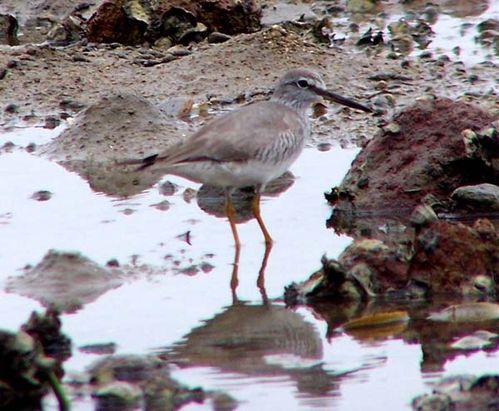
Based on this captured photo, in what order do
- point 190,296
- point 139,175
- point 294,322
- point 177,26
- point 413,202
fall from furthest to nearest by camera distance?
1. point 177,26
2. point 139,175
3. point 413,202
4. point 190,296
5. point 294,322

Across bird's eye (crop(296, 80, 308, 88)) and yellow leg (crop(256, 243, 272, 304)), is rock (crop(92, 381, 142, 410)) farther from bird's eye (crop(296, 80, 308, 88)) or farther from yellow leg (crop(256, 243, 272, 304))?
bird's eye (crop(296, 80, 308, 88))

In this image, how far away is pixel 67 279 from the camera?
8.38 metres

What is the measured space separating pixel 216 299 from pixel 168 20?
275 inches

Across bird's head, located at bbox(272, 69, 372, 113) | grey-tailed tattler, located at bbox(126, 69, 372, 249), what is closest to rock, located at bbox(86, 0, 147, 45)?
bird's head, located at bbox(272, 69, 372, 113)

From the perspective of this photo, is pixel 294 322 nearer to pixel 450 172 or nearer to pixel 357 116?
pixel 450 172

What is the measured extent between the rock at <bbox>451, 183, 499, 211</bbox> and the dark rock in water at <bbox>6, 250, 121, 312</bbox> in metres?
2.63

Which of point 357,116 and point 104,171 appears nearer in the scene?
point 104,171

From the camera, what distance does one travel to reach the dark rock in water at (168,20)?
14.5 meters

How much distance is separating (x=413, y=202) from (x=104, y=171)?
9.47 feet

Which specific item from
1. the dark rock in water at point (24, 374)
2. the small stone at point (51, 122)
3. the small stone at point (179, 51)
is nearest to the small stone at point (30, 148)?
the small stone at point (51, 122)

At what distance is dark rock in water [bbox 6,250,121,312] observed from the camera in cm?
821

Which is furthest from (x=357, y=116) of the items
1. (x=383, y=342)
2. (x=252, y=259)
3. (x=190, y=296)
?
(x=383, y=342)

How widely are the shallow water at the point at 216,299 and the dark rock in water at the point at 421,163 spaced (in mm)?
393

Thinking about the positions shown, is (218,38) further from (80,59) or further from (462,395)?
(462,395)
